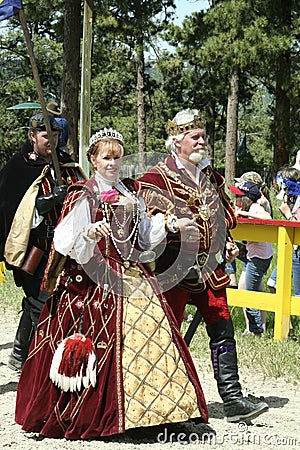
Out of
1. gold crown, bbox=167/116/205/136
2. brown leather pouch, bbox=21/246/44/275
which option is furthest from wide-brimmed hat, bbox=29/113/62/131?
gold crown, bbox=167/116/205/136

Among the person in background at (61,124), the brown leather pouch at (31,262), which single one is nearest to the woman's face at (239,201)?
the person in background at (61,124)

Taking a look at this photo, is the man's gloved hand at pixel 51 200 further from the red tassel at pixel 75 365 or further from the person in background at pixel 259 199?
the person in background at pixel 259 199

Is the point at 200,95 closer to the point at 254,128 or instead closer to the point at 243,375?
the point at 254,128

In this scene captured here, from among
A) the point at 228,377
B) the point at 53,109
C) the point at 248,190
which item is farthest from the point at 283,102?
the point at 228,377

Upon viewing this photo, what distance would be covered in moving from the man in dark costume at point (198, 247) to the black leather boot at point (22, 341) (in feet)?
5.04

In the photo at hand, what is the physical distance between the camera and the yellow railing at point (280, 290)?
24.0ft

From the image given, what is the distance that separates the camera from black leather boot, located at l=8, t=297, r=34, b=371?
6164mm

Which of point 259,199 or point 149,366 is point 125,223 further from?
point 259,199

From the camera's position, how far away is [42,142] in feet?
18.1

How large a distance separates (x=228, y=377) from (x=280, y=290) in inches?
97.7

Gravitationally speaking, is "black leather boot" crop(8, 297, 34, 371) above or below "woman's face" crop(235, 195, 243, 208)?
below

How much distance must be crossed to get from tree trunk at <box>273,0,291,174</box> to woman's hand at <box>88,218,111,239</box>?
50.9 feet

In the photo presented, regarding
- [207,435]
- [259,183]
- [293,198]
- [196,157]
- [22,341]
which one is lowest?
[207,435]

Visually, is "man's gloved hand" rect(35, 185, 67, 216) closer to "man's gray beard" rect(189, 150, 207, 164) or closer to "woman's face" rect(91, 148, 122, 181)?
"woman's face" rect(91, 148, 122, 181)
